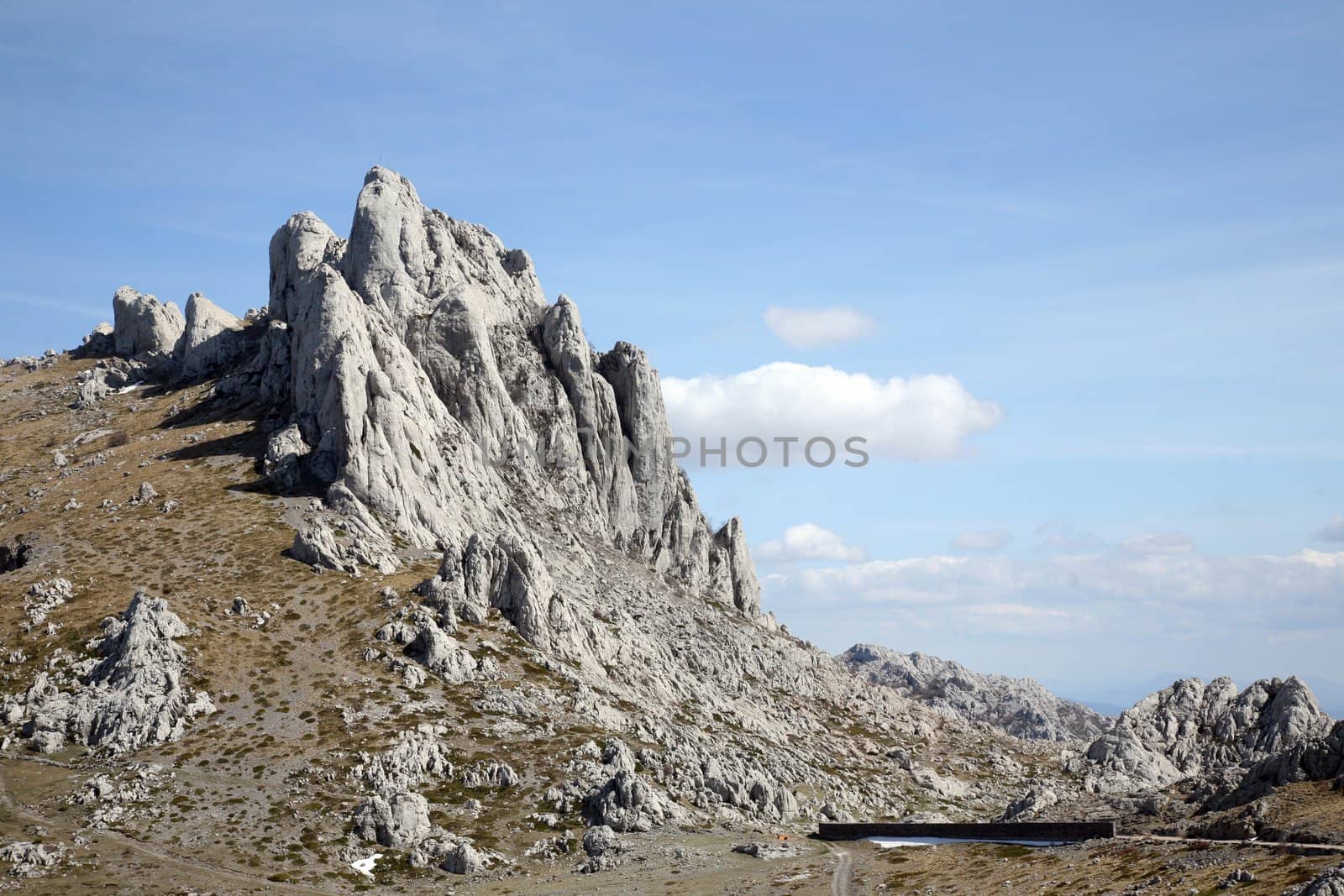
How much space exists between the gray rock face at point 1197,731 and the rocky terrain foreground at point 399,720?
534 millimetres

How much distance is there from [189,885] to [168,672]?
36.5 m

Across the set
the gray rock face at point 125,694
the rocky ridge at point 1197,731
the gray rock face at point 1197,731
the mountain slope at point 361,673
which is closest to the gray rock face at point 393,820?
the mountain slope at point 361,673

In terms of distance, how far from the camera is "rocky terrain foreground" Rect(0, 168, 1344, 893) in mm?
110875

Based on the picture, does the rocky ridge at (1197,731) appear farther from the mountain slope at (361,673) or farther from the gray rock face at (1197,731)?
the mountain slope at (361,673)

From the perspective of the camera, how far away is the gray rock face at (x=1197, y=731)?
553 feet

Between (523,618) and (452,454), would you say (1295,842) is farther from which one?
(452,454)

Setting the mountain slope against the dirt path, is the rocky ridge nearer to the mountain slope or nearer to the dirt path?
the mountain slope

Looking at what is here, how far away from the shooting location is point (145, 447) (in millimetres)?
199375

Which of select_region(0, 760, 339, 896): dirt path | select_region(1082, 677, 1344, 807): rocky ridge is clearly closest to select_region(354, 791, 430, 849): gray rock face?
select_region(0, 760, 339, 896): dirt path

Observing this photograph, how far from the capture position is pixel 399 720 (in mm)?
138375

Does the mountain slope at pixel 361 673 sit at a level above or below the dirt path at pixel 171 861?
above

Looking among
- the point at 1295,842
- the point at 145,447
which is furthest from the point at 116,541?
the point at 1295,842

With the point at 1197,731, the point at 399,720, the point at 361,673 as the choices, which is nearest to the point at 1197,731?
the point at 1197,731

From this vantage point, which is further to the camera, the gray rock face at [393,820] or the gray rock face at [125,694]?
the gray rock face at [125,694]
